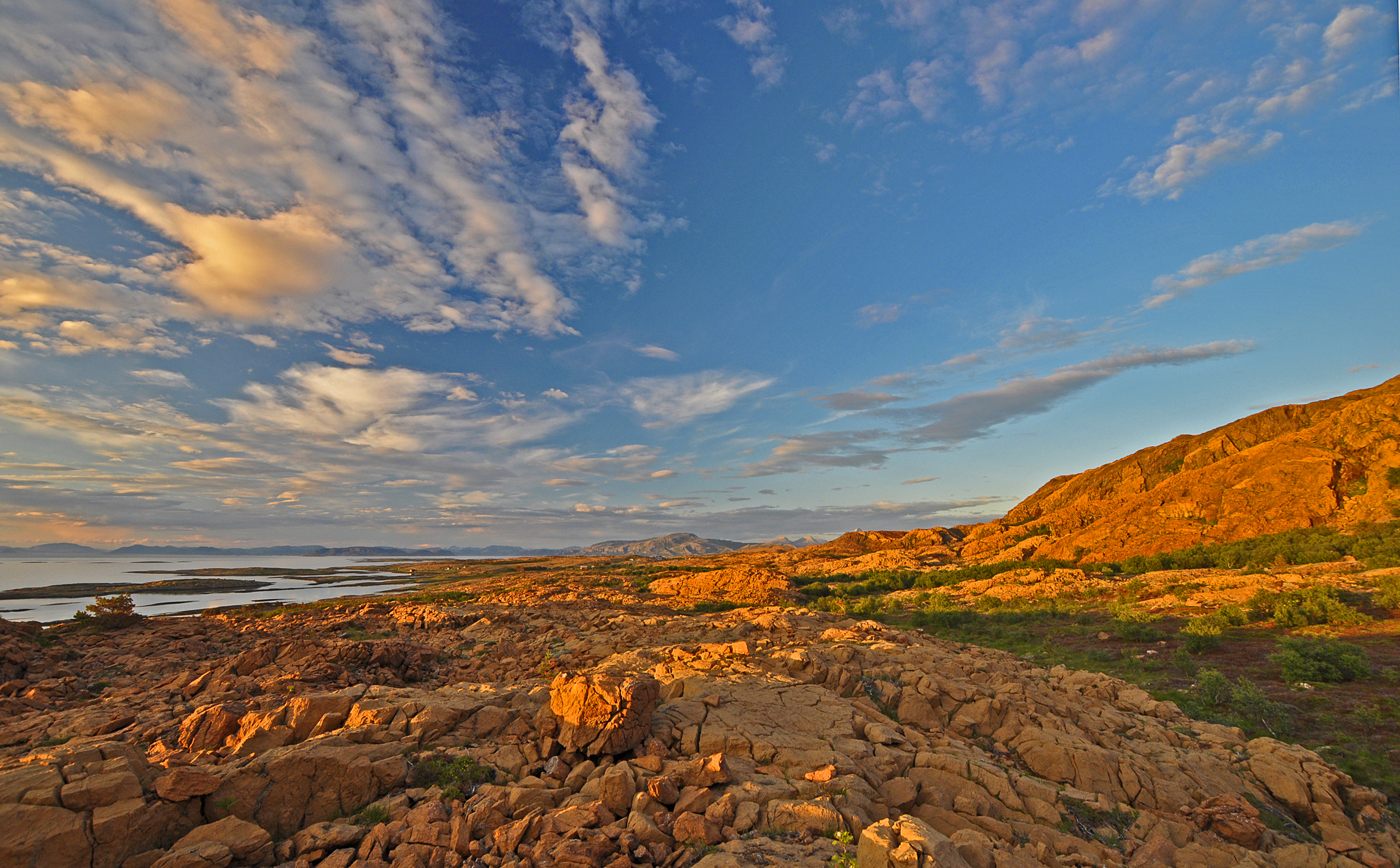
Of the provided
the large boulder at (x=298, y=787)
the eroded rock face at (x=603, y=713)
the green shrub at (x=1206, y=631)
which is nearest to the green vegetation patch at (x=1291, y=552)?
the green shrub at (x=1206, y=631)

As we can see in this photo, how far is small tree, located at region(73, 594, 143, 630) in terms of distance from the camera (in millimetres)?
26281

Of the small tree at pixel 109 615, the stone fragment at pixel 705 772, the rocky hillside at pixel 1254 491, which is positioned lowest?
the stone fragment at pixel 705 772

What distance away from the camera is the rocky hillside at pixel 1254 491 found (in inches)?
1528

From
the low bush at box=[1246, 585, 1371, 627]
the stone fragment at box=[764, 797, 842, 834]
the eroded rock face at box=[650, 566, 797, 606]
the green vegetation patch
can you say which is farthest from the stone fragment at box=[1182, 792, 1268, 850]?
the green vegetation patch

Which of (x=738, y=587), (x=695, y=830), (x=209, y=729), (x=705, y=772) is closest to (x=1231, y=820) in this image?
(x=705, y=772)

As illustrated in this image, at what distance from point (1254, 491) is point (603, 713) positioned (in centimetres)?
5917

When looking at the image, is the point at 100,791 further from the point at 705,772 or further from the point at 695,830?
the point at 705,772

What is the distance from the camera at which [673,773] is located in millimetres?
8070

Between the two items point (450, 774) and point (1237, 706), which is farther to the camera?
point (1237, 706)

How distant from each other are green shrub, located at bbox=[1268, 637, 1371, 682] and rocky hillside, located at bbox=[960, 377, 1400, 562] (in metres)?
30.6

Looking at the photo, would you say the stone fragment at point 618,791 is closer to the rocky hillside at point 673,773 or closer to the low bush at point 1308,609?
the rocky hillside at point 673,773

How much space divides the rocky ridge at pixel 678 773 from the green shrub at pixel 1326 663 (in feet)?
20.0

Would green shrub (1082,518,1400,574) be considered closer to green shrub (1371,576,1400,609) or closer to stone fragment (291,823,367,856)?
green shrub (1371,576,1400,609)

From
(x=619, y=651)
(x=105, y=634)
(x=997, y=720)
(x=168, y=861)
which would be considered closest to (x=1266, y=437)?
(x=997, y=720)
